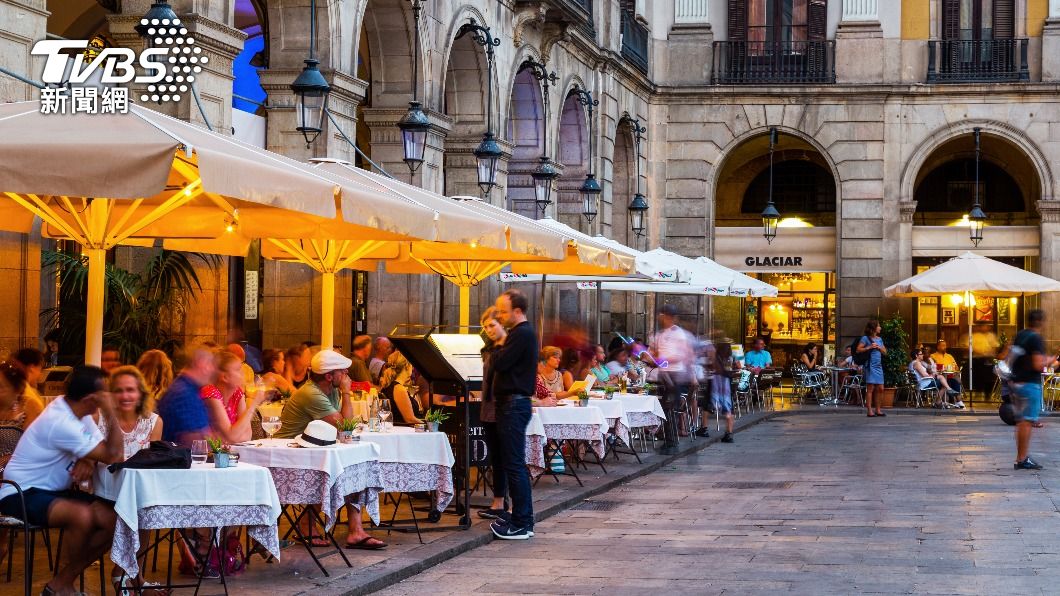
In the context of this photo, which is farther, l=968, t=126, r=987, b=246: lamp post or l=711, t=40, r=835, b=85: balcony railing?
l=711, t=40, r=835, b=85: balcony railing

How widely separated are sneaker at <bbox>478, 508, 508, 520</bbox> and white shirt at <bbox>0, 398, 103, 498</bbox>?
391 centimetres

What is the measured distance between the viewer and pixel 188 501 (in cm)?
788

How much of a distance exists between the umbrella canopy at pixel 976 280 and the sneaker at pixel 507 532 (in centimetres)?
1802

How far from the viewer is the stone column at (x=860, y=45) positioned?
3350 cm

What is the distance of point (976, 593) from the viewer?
28.5ft

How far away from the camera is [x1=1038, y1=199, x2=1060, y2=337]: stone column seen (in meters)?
32.4

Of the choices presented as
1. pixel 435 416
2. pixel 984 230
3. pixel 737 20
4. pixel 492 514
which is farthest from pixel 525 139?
pixel 435 416

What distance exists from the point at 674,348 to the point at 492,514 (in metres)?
7.20

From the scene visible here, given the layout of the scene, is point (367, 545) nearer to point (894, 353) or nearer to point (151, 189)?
point (151, 189)

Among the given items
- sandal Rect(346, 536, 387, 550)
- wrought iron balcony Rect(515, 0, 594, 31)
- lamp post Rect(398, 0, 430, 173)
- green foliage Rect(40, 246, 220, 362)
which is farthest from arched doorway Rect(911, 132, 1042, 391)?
sandal Rect(346, 536, 387, 550)

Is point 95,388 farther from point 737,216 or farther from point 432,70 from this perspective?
point 737,216

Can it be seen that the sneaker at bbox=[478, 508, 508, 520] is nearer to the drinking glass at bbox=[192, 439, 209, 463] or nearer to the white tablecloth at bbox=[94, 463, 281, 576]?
the white tablecloth at bbox=[94, 463, 281, 576]

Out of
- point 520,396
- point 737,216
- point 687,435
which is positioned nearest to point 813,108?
point 737,216

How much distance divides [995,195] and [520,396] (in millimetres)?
28325
